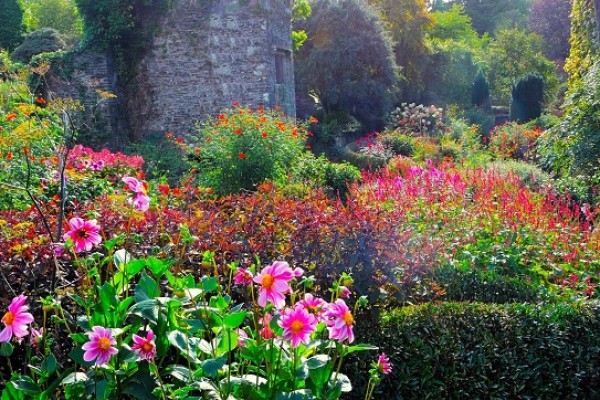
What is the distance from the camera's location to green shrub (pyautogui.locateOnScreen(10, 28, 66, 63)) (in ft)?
50.7

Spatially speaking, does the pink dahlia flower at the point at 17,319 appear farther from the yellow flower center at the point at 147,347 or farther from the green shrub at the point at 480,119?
the green shrub at the point at 480,119

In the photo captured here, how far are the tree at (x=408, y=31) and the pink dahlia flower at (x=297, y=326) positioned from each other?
76.0 ft

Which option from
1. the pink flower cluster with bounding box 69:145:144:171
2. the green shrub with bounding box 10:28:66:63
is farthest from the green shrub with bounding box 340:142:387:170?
the green shrub with bounding box 10:28:66:63

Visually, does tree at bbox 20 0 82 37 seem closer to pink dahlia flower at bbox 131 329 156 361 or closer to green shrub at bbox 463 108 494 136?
green shrub at bbox 463 108 494 136

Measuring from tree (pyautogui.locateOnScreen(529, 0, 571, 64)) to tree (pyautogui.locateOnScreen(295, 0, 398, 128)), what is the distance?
538 inches

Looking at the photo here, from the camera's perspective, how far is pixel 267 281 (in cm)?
202

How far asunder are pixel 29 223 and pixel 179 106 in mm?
10622

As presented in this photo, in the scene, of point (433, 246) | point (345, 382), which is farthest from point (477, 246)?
point (345, 382)

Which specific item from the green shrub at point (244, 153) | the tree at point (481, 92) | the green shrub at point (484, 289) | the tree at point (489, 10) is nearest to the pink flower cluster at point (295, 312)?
the green shrub at point (484, 289)

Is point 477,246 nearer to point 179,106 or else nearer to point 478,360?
point 478,360

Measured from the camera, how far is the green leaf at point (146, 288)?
89.0 inches

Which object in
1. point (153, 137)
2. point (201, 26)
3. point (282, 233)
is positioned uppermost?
point (201, 26)

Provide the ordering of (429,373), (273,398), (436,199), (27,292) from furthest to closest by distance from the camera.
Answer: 1. (436,199)
2. (429,373)
3. (27,292)
4. (273,398)

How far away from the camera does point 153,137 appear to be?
13711 mm
